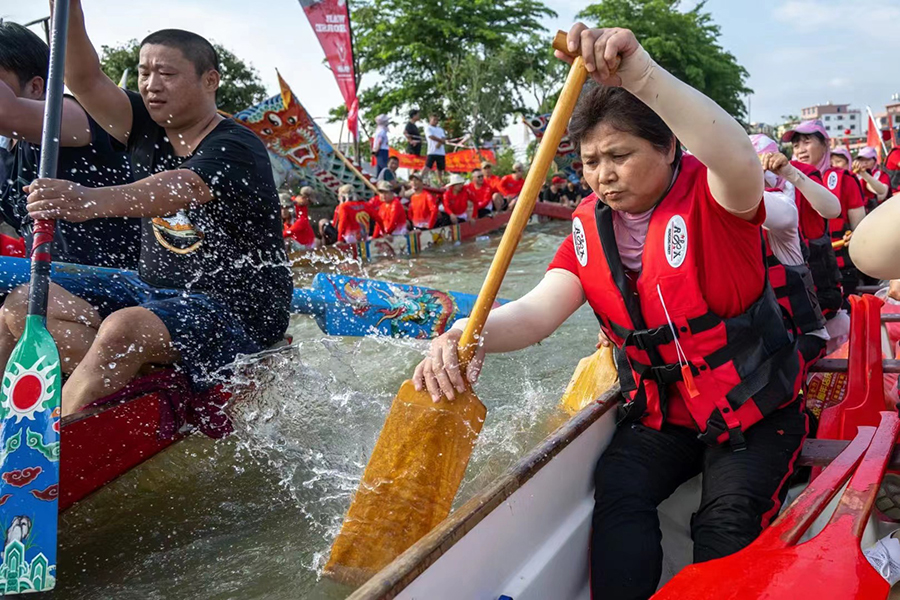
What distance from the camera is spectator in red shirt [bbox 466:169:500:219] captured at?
1509 cm

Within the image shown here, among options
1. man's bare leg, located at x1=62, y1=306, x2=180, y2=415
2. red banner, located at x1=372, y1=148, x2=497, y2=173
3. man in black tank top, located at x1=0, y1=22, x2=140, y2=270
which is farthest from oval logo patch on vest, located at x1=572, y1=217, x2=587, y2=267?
red banner, located at x1=372, y1=148, x2=497, y2=173

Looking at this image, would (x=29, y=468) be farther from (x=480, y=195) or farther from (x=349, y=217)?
(x=480, y=195)

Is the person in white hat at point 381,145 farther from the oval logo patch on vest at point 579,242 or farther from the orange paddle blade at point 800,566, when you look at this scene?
the orange paddle blade at point 800,566

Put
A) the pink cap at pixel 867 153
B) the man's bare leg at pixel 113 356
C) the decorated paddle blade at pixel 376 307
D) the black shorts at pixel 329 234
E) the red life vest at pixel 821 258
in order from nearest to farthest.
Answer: the man's bare leg at pixel 113 356 < the red life vest at pixel 821 258 < the decorated paddle blade at pixel 376 307 < the pink cap at pixel 867 153 < the black shorts at pixel 329 234

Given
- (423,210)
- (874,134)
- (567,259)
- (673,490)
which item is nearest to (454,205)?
(423,210)

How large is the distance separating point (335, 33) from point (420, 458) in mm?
11078

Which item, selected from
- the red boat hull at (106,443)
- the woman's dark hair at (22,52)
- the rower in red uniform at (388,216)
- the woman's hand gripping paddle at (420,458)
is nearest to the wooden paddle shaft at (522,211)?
the woman's hand gripping paddle at (420,458)

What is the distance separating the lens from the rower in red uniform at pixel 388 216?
1209 cm

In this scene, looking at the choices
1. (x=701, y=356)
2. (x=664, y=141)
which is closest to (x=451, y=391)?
(x=701, y=356)

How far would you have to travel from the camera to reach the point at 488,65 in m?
26.0

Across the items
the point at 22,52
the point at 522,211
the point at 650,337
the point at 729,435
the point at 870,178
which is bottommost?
the point at 729,435

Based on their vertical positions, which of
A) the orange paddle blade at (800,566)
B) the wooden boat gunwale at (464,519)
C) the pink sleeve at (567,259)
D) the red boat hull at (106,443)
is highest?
the pink sleeve at (567,259)

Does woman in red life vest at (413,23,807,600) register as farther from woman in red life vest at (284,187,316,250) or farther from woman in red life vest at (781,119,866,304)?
woman in red life vest at (284,187,316,250)

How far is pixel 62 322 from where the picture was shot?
2.54 meters
